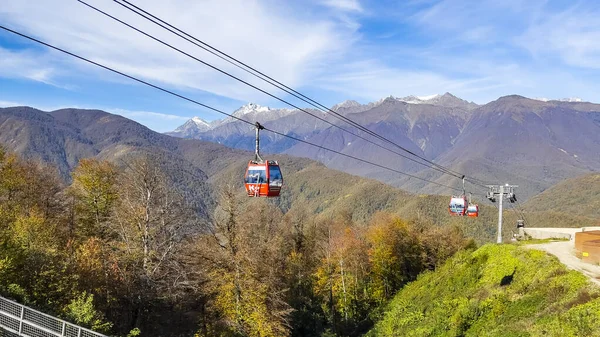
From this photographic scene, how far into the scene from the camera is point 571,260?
25.8m

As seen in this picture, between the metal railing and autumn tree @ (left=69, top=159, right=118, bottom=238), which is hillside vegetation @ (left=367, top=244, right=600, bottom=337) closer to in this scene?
the metal railing

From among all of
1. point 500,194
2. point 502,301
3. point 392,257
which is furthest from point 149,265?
point 500,194

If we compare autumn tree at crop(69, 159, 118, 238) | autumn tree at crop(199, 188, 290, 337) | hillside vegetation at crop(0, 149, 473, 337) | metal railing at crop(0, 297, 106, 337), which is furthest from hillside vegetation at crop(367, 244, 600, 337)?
autumn tree at crop(69, 159, 118, 238)

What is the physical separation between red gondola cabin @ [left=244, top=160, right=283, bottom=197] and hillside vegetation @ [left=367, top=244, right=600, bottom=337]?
39.5 feet

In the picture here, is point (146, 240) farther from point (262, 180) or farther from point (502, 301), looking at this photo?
point (502, 301)

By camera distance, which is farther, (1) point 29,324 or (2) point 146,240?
(2) point 146,240

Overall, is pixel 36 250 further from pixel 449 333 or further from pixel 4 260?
pixel 449 333

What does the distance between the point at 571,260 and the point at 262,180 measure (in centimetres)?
2140

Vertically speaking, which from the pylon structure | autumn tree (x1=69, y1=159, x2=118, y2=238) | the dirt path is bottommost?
the dirt path

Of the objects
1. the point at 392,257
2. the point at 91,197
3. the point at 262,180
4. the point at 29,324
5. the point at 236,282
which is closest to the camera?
the point at 29,324

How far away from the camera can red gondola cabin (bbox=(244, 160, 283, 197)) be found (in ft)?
60.1

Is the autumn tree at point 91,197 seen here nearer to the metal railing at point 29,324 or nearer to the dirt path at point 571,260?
the metal railing at point 29,324

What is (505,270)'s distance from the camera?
1098 inches

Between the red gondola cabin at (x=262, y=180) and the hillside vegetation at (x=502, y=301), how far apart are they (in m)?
12.0
